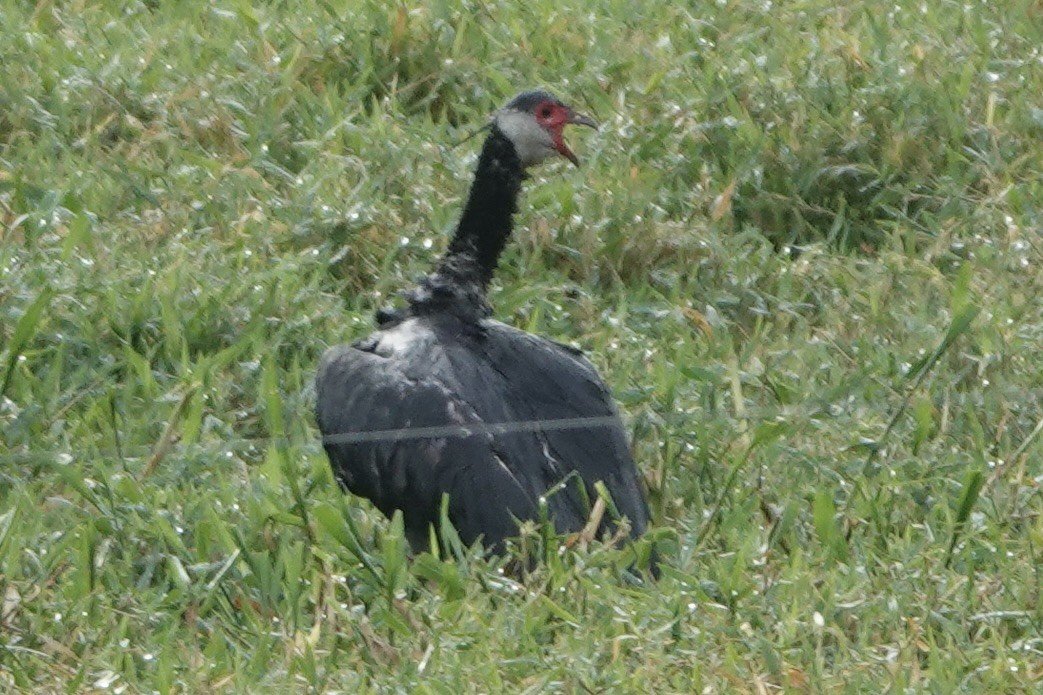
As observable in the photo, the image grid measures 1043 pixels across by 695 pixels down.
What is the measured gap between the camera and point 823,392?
596 centimetres

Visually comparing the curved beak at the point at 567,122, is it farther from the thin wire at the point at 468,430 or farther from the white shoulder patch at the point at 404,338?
the thin wire at the point at 468,430

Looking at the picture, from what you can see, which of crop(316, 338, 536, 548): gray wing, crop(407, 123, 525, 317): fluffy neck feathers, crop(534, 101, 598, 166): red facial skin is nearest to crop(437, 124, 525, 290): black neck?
crop(407, 123, 525, 317): fluffy neck feathers

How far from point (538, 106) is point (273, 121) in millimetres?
1741

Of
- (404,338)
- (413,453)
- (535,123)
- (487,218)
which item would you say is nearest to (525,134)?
(535,123)

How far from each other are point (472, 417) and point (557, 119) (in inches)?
45.5

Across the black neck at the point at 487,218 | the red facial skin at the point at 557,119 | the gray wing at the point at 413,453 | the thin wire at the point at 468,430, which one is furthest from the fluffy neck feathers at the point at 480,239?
the thin wire at the point at 468,430

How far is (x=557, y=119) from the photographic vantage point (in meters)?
Answer: 5.93

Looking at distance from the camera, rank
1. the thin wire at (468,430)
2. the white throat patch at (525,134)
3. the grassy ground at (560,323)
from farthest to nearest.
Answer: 1. the white throat patch at (525,134)
2. the thin wire at (468,430)
3. the grassy ground at (560,323)

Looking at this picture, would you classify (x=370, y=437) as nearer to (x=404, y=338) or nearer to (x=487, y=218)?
Result: (x=404, y=338)

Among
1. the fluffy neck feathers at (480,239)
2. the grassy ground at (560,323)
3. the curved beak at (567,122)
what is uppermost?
the curved beak at (567,122)

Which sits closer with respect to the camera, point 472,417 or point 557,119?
point 472,417

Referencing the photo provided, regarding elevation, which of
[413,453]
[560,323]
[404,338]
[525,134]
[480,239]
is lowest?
[560,323]

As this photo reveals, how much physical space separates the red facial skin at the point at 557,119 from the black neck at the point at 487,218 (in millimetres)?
170

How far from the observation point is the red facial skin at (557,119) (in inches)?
233
